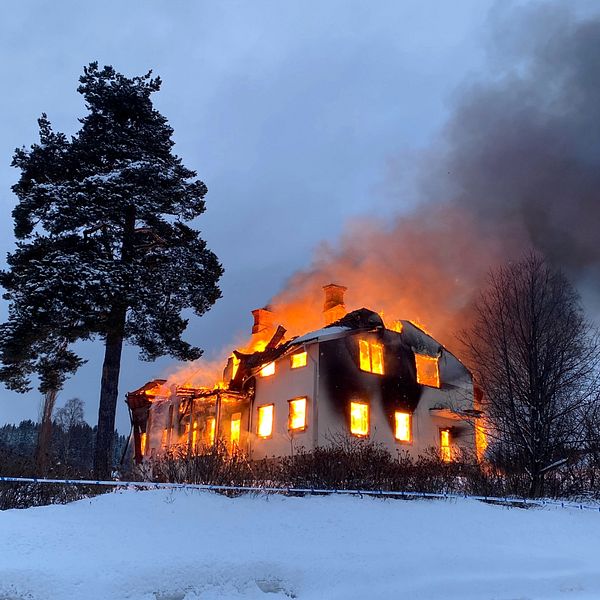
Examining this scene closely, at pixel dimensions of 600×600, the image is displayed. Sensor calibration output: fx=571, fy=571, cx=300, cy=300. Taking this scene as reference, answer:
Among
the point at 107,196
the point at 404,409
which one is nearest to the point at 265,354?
the point at 404,409

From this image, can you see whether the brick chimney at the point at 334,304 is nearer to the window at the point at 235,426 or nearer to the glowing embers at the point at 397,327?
the glowing embers at the point at 397,327

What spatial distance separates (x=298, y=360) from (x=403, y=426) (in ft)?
18.3

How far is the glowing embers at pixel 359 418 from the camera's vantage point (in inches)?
955

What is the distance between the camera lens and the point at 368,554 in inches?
332

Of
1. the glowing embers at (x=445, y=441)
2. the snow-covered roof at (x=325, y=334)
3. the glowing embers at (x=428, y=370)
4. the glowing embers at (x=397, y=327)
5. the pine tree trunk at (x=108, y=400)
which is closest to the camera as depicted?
the pine tree trunk at (x=108, y=400)

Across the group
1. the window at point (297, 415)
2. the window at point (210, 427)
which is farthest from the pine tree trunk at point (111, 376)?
the window at point (210, 427)

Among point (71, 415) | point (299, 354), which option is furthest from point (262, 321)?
point (71, 415)

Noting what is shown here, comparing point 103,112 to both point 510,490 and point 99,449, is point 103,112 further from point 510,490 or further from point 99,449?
point 510,490

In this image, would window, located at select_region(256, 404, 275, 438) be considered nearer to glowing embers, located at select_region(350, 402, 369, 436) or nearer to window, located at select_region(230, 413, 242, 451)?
window, located at select_region(230, 413, 242, 451)

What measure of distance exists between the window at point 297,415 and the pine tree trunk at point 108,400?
28.3 feet

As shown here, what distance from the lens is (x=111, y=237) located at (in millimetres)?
18672

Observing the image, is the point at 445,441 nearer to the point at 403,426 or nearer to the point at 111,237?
the point at 403,426

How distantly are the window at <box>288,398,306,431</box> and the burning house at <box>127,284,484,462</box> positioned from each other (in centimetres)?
4

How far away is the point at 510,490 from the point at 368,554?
9167 millimetres
